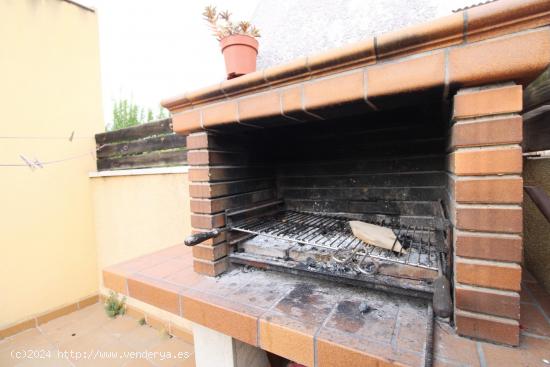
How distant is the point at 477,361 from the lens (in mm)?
712

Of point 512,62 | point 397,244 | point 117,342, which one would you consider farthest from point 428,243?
point 117,342

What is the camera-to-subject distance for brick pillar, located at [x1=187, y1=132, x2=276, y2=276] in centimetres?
130

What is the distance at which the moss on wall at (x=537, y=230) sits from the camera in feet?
3.92

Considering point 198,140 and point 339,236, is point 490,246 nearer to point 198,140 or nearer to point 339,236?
point 339,236

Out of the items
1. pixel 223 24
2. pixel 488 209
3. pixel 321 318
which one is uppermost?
pixel 223 24

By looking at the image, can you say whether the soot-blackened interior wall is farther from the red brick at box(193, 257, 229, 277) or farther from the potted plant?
the red brick at box(193, 257, 229, 277)

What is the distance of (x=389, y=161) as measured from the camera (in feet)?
4.88

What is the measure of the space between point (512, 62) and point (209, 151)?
45.3 inches

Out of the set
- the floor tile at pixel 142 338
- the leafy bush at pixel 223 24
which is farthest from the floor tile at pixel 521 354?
the floor tile at pixel 142 338

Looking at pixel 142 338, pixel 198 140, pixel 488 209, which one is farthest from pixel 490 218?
pixel 142 338

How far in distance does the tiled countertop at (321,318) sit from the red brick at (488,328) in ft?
0.07

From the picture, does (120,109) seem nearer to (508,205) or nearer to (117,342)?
(117,342)

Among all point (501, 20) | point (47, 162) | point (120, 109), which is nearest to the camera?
Answer: point (501, 20)

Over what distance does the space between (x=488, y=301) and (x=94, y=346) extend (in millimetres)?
3089
